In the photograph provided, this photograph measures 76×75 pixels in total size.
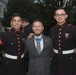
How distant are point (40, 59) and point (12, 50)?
1.81 ft

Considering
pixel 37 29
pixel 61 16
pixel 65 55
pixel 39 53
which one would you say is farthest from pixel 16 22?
pixel 65 55

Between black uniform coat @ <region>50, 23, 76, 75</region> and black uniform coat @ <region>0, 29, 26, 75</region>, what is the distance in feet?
2.05

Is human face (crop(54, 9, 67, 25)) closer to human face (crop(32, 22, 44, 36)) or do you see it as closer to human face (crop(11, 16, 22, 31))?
human face (crop(32, 22, 44, 36))

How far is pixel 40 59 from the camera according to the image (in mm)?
5094

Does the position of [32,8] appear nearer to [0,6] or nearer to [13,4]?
[13,4]

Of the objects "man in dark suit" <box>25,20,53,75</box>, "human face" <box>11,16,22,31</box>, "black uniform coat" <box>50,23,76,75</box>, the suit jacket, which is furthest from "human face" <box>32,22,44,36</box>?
"black uniform coat" <box>50,23,76,75</box>

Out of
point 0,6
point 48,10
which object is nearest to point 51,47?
point 48,10

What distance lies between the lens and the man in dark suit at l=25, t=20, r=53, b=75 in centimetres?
510

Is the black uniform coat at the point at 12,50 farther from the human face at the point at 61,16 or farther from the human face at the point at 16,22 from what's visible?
the human face at the point at 61,16

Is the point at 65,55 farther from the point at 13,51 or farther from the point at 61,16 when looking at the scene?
the point at 13,51

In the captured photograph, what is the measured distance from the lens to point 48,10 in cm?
4841

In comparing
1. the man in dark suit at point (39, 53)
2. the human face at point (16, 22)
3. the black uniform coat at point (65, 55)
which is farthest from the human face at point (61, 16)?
the human face at point (16, 22)

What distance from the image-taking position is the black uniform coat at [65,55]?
5258mm

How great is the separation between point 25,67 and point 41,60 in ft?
1.41
